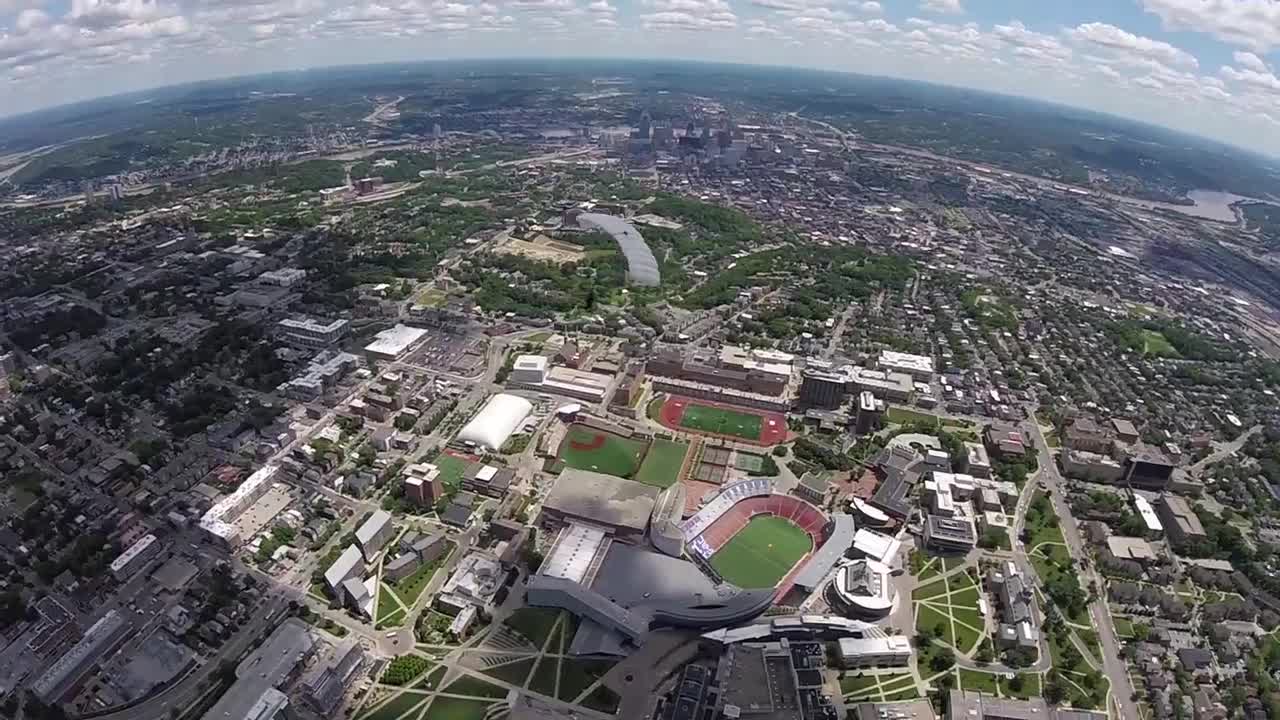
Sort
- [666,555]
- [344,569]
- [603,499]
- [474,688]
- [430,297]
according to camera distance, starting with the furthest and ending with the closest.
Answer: [430,297], [603,499], [666,555], [344,569], [474,688]

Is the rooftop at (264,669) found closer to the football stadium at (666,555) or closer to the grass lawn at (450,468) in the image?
the football stadium at (666,555)

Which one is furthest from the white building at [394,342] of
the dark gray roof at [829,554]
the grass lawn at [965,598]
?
the grass lawn at [965,598]

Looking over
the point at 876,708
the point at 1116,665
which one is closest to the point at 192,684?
the point at 876,708

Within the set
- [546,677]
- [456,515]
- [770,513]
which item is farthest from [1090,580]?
[456,515]

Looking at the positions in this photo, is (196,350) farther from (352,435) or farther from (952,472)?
(952,472)

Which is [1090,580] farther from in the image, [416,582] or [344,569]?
[344,569]

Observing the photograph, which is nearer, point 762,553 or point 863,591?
point 863,591
